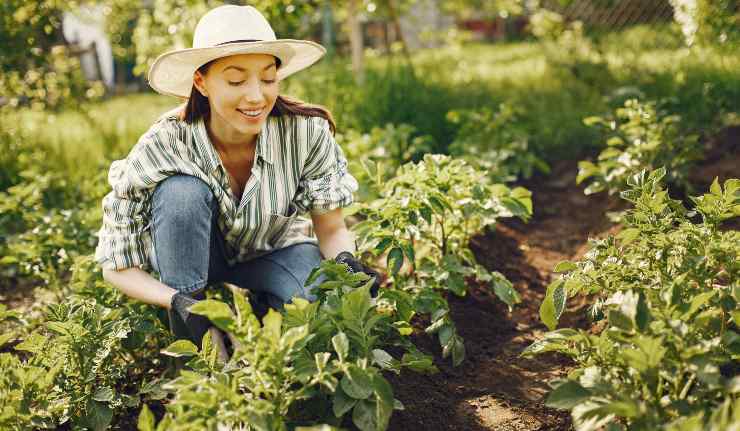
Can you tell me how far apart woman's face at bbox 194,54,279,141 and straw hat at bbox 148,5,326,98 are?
3cm

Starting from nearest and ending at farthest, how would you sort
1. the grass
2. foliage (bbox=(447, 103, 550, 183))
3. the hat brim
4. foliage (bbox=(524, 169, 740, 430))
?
foliage (bbox=(524, 169, 740, 430)) < the hat brim < foliage (bbox=(447, 103, 550, 183)) < the grass

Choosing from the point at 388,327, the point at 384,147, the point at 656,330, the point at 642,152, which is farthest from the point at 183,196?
the point at 642,152

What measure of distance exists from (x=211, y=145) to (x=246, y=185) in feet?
0.50

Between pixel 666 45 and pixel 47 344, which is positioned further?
pixel 666 45

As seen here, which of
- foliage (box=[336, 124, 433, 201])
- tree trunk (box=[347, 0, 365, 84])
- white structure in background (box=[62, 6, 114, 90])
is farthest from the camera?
white structure in background (box=[62, 6, 114, 90])

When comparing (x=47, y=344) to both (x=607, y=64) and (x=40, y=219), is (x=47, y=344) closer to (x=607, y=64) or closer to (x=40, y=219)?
(x=40, y=219)

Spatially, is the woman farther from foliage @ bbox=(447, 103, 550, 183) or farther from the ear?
foliage @ bbox=(447, 103, 550, 183)

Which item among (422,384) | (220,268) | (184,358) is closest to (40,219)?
(220,268)

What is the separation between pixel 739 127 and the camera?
407 cm

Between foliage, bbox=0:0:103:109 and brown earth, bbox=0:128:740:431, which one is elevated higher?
foliage, bbox=0:0:103:109

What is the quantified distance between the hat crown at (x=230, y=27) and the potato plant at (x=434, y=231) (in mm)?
591

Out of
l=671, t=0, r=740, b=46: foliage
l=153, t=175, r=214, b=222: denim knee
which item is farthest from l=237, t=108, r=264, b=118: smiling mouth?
l=671, t=0, r=740, b=46: foliage

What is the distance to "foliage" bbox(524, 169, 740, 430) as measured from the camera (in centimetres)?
144

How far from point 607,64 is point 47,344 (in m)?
4.06
